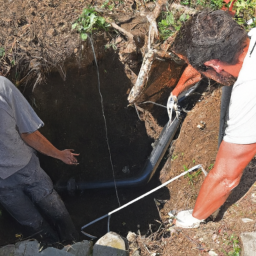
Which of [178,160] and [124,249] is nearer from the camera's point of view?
[124,249]

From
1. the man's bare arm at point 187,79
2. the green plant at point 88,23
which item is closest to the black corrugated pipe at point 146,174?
the man's bare arm at point 187,79

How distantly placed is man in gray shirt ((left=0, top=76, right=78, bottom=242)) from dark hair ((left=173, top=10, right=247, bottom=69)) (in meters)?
1.35

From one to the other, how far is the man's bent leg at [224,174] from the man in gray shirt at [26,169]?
52.5 inches

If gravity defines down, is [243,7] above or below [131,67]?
above

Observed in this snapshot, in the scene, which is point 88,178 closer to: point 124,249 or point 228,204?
point 124,249

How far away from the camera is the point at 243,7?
314 centimetres

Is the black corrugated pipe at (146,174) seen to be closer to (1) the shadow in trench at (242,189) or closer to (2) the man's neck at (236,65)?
(1) the shadow in trench at (242,189)

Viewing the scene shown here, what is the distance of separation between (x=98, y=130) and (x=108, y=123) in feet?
0.60

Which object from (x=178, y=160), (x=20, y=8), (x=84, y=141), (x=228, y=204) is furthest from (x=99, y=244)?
(x=20, y=8)

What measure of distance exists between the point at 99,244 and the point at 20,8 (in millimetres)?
2924

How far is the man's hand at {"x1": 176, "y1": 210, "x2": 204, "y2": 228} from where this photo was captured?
2225 mm

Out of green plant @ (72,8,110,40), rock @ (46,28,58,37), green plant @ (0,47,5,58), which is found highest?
green plant @ (72,8,110,40)

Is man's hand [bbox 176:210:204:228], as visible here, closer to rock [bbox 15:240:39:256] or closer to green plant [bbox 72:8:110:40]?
rock [bbox 15:240:39:256]

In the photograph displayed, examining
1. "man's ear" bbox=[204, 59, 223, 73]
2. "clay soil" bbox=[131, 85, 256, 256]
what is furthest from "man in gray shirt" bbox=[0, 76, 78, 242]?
"man's ear" bbox=[204, 59, 223, 73]
